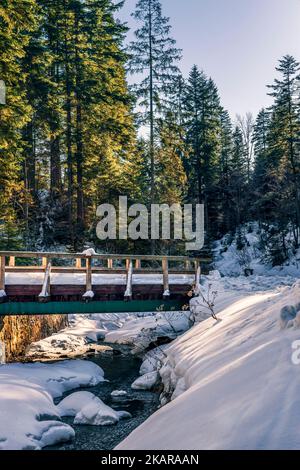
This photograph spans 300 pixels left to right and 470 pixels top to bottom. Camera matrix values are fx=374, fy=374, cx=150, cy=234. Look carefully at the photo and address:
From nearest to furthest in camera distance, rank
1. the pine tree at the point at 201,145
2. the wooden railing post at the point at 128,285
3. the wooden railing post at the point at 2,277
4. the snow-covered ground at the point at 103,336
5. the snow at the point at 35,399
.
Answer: the snow at the point at 35,399
the wooden railing post at the point at 2,277
the wooden railing post at the point at 128,285
the snow-covered ground at the point at 103,336
the pine tree at the point at 201,145

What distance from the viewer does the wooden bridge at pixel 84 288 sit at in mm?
11672

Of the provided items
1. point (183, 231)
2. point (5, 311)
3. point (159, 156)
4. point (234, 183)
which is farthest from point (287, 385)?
point (234, 183)

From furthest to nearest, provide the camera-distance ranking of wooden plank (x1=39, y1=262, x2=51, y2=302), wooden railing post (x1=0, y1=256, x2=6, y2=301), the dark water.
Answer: wooden plank (x1=39, y1=262, x2=51, y2=302), wooden railing post (x1=0, y1=256, x2=6, y2=301), the dark water

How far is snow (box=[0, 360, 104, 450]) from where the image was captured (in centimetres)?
655

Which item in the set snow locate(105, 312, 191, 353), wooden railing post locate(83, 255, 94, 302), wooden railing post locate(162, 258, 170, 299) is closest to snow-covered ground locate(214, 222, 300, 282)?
snow locate(105, 312, 191, 353)

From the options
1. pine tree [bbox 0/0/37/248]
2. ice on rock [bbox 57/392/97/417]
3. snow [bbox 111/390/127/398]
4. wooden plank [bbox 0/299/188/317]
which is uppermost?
pine tree [bbox 0/0/37/248]

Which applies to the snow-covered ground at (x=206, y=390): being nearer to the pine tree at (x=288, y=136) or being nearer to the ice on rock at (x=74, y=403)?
the ice on rock at (x=74, y=403)

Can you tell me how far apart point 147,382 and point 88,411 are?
8.67 ft

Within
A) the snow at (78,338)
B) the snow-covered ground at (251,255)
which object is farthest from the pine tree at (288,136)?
the snow at (78,338)

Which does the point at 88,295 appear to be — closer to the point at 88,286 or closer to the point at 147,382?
the point at 88,286

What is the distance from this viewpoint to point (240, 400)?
151 inches

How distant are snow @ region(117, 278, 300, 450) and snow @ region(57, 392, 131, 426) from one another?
7.64 ft

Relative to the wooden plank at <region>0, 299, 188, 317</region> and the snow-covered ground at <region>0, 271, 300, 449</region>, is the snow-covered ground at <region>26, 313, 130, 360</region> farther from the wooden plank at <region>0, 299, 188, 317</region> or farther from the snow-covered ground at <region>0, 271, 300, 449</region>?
the wooden plank at <region>0, 299, 188, 317</region>

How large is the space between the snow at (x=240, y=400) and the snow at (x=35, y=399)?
2.58m
